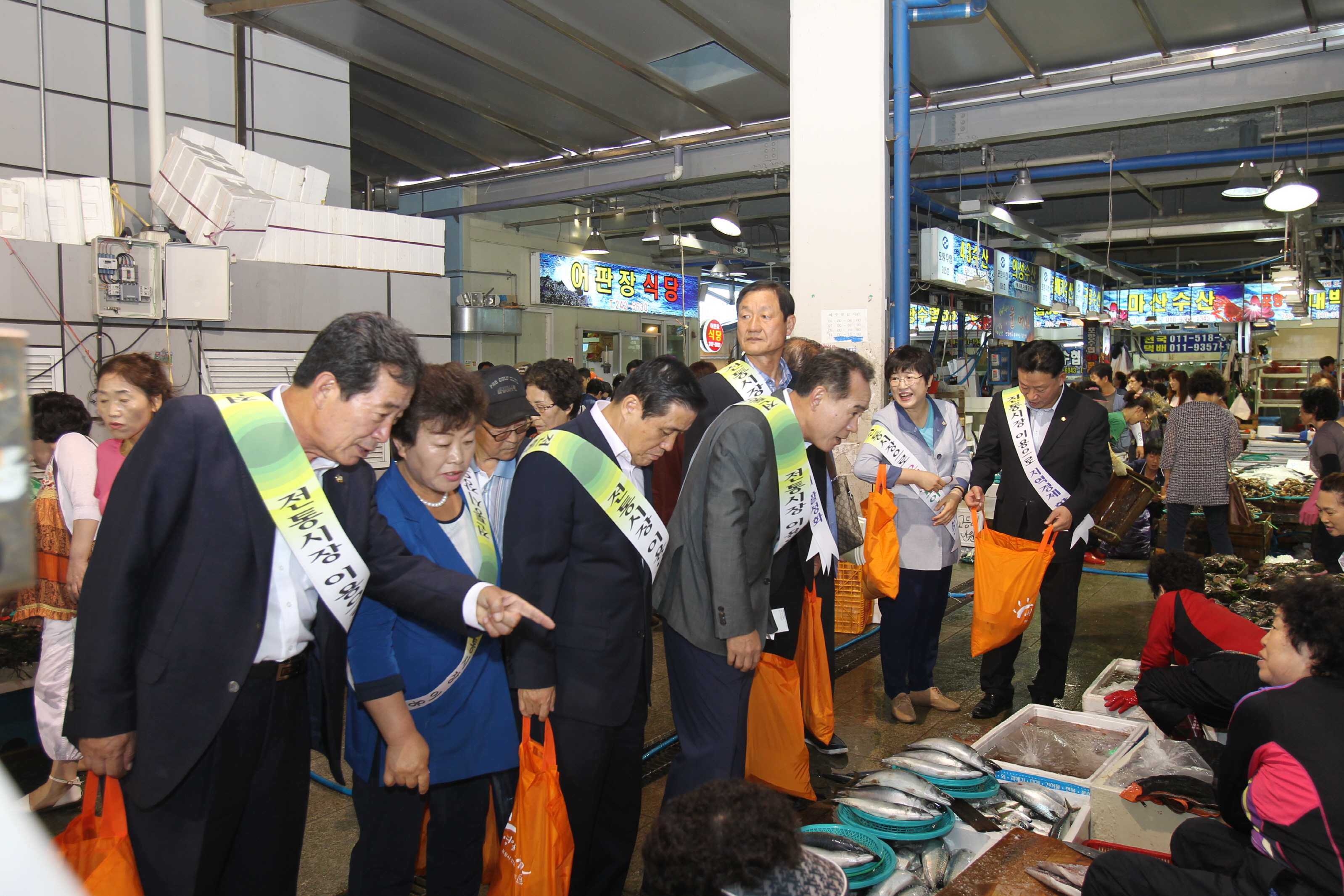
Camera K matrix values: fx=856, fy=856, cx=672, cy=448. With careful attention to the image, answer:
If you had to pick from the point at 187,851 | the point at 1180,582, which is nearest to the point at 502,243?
the point at 1180,582

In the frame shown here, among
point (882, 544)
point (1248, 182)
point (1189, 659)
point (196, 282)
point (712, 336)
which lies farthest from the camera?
point (712, 336)

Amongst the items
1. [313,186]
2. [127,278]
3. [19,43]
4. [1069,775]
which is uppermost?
[19,43]

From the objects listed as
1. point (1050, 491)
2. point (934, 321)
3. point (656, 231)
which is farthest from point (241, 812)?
point (934, 321)

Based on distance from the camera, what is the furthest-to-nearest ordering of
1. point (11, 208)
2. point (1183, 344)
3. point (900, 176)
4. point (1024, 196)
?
point (1183, 344), point (1024, 196), point (900, 176), point (11, 208)

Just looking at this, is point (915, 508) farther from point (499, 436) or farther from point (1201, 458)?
point (1201, 458)

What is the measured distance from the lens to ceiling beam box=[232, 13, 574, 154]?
282 inches

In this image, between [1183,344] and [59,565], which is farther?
[1183,344]

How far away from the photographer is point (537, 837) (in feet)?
7.28

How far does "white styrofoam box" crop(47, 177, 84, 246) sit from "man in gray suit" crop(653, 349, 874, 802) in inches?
187

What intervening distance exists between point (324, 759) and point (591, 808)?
2.09m

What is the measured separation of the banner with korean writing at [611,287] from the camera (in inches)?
571

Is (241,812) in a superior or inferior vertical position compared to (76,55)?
inferior

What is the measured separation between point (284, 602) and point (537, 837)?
2.93 ft

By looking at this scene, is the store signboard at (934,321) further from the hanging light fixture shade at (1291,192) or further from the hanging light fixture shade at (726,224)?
the hanging light fixture shade at (1291,192)
